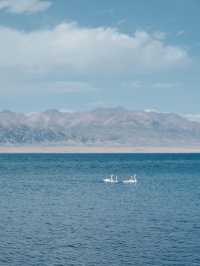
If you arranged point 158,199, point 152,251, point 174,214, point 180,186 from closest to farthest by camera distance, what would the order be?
point 152,251 < point 174,214 < point 158,199 < point 180,186

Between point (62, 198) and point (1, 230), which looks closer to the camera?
point (1, 230)

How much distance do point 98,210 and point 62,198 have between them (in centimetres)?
1571

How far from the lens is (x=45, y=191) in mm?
97625

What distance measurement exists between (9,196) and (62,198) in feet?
32.2

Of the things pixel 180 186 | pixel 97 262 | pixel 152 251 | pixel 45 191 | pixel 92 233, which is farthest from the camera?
pixel 180 186

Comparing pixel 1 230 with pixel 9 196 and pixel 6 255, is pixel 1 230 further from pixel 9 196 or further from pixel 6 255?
pixel 9 196

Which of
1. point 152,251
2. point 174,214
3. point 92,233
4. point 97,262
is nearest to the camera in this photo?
point 97,262

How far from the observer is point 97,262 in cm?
4278

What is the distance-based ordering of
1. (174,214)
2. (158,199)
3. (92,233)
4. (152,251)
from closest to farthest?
1. (152,251)
2. (92,233)
3. (174,214)
4. (158,199)

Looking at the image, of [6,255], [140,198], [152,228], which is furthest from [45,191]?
[6,255]

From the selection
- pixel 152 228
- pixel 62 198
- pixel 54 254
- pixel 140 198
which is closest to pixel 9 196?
pixel 62 198

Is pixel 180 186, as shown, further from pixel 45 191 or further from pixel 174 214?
pixel 174 214

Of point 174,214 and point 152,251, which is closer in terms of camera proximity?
point 152,251

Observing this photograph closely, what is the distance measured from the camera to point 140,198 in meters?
86.3
